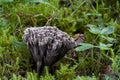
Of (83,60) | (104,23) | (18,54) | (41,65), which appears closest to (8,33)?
(18,54)

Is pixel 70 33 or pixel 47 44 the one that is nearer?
pixel 47 44

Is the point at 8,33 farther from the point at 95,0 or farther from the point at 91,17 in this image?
the point at 95,0

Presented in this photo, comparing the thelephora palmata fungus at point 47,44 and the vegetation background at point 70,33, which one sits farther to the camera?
the vegetation background at point 70,33

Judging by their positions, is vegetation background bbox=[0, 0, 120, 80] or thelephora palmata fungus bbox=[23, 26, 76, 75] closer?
thelephora palmata fungus bbox=[23, 26, 76, 75]
